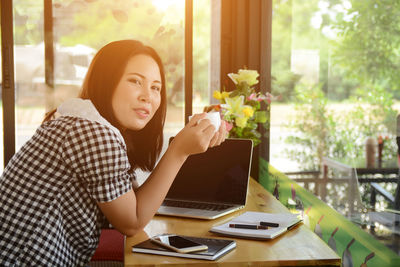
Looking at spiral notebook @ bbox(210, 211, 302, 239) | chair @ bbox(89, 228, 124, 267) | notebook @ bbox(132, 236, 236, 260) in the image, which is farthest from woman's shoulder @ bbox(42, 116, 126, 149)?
chair @ bbox(89, 228, 124, 267)

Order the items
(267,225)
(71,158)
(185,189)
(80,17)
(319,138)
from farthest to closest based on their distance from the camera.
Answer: (80,17) → (319,138) → (185,189) → (267,225) → (71,158)

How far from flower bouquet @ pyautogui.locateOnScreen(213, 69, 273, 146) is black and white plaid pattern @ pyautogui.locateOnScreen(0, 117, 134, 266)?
91 centimetres

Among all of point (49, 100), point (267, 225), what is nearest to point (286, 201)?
point (267, 225)

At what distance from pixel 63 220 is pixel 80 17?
2.23m

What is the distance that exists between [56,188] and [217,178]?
0.81 meters

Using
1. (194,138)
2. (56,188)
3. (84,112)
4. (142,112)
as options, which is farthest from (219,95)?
(56,188)

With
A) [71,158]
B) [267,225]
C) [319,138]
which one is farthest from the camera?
[319,138]

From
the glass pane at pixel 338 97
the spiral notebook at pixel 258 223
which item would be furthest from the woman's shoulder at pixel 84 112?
the glass pane at pixel 338 97

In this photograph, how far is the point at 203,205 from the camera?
184cm

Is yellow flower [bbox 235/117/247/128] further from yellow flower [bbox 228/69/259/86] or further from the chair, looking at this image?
the chair

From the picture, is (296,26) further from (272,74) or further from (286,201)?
(286,201)

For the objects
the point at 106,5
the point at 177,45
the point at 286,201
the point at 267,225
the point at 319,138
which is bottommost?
the point at 286,201

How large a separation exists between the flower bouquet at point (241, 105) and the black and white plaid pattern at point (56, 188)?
913 mm

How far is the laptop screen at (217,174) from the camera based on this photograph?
1.92m
